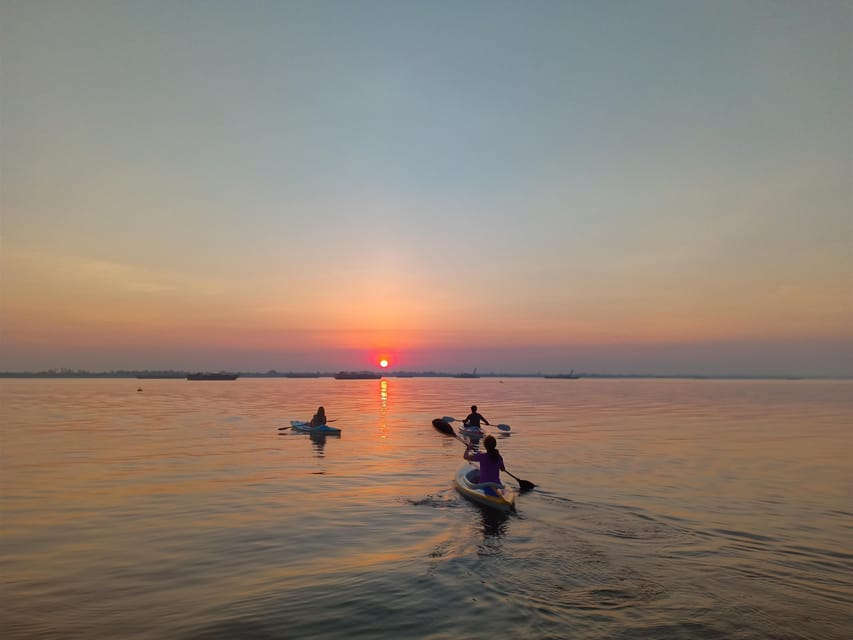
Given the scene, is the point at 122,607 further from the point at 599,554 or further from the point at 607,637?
the point at 599,554

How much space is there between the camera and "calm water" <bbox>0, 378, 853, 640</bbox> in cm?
938

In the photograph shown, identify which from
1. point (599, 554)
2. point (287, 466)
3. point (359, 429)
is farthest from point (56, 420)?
point (599, 554)

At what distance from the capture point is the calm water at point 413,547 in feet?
30.8

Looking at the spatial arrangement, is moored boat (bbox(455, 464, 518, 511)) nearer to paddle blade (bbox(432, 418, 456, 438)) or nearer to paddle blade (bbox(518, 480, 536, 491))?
paddle blade (bbox(518, 480, 536, 491))

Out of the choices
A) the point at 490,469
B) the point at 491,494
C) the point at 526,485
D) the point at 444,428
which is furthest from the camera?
the point at 444,428

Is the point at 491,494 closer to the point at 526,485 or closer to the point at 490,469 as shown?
the point at 490,469

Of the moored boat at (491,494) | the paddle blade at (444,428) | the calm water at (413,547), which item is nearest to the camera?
the calm water at (413,547)

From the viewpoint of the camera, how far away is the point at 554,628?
8.89m

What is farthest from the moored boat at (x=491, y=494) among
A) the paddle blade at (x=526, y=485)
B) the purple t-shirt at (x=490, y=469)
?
the paddle blade at (x=526, y=485)

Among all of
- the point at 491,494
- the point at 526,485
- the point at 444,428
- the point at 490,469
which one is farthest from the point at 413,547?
the point at 444,428

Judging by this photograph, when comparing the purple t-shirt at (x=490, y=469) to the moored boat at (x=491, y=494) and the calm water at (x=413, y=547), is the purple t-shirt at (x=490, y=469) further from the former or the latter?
the calm water at (x=413, y=547)

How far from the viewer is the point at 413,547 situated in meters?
13.5

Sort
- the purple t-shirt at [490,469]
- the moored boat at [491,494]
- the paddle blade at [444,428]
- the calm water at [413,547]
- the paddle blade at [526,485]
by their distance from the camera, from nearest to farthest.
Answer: the calm water at [413,547]
the moored boat at [491,494]
the purple t-shirt at [490,469]
the paddle blade at [526,485]
the paddle blade at [444,428]

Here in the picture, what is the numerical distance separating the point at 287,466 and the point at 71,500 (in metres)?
9.37
